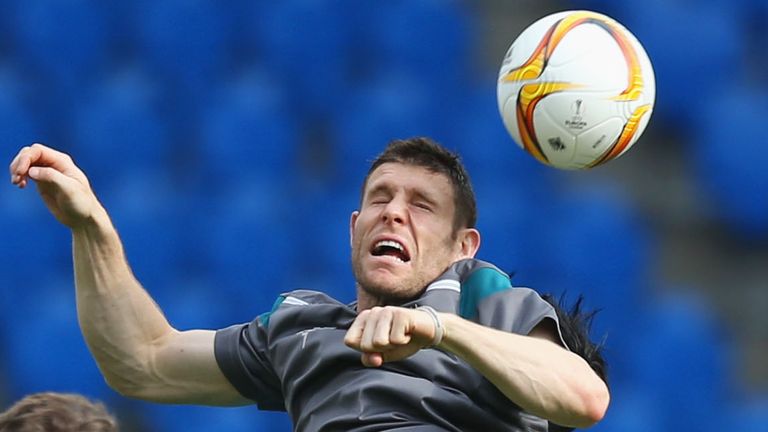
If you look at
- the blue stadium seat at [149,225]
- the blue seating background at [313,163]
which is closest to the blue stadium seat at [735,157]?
the blue seating background at [313,163]

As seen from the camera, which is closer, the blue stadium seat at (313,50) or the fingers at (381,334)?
the fingers at (381,334)

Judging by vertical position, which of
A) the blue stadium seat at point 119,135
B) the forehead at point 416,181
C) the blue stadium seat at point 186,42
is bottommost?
the forehead at point 416,181

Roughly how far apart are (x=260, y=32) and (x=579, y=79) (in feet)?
14.3

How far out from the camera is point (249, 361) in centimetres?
411

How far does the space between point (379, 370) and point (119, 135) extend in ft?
15.2

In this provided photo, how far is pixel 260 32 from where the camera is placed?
8.31 meters

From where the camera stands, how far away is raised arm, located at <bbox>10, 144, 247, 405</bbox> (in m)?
4.08

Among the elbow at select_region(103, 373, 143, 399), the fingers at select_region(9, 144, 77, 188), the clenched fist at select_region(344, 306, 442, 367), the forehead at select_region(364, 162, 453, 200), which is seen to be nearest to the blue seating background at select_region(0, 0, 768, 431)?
the elbow at select_region(103, 373, 143, 399)

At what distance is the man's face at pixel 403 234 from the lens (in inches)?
157

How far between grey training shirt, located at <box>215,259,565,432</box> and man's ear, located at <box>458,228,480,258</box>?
104 mm

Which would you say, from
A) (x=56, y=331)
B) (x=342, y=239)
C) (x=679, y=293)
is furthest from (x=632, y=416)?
(x=56, y=331)

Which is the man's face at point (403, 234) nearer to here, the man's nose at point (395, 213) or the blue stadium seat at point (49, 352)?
the man's nose at point (395, 213)

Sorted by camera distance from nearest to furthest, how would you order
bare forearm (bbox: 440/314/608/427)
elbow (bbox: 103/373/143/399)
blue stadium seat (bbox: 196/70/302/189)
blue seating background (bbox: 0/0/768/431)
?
bare forearm (bbox: 440/314/608/427), elbow (bbox: 103/373/143/399), blue seating background (bbox: 0/0/768/431), blue stadium seat (bbox: 196/70/302/189)

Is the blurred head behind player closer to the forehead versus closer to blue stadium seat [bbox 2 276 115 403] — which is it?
the forehead
